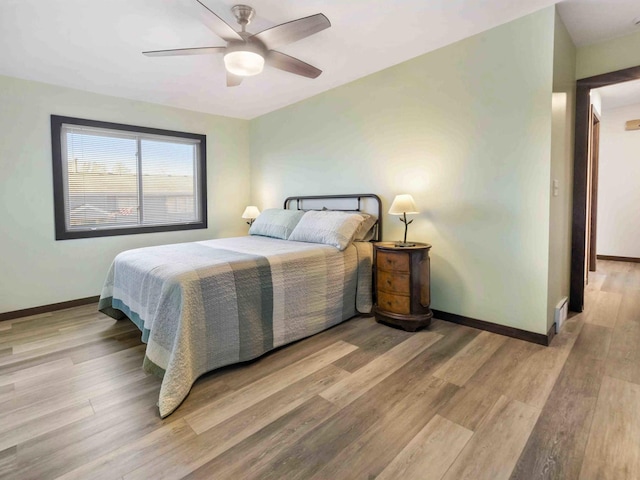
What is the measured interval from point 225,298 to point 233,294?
63mm

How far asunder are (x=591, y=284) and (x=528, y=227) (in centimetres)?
252

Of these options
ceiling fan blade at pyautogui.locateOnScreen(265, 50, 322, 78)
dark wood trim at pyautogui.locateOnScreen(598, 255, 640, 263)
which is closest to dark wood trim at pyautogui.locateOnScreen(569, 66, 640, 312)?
ceiling fan blade at pyautogui.locateOnScreen(265, 50, 322, 78)

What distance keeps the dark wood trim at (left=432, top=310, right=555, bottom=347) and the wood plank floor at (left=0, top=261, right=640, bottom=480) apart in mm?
100

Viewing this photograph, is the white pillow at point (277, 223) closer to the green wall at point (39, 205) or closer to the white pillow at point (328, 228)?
the white pillow at point (328, 228)

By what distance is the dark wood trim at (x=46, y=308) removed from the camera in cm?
328

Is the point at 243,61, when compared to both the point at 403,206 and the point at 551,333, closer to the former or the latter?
the point at 403,206

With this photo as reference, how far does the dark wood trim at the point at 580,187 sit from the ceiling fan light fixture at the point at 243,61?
2.93 m

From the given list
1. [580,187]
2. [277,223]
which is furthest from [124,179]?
[580,187]

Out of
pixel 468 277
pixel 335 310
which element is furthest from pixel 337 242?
pixel 468 277

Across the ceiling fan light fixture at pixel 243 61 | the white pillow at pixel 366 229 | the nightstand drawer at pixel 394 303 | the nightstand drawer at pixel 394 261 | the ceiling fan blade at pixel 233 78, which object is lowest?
the nightstand drawer at pixel 394 303

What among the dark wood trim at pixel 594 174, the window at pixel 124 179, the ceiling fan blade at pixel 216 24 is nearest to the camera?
the ceiling fan blade at pixel 216 24

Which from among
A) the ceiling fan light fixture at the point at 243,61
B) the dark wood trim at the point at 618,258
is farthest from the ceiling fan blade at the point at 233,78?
the dark wood trim at the point at 618,258

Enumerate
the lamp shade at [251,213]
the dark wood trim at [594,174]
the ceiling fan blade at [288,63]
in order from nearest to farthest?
the ceiling fan blade at [288,63] < the dark wood trim at [594,174] < the lamp shade at [251,213]

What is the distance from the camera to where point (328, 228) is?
3.22 metres
